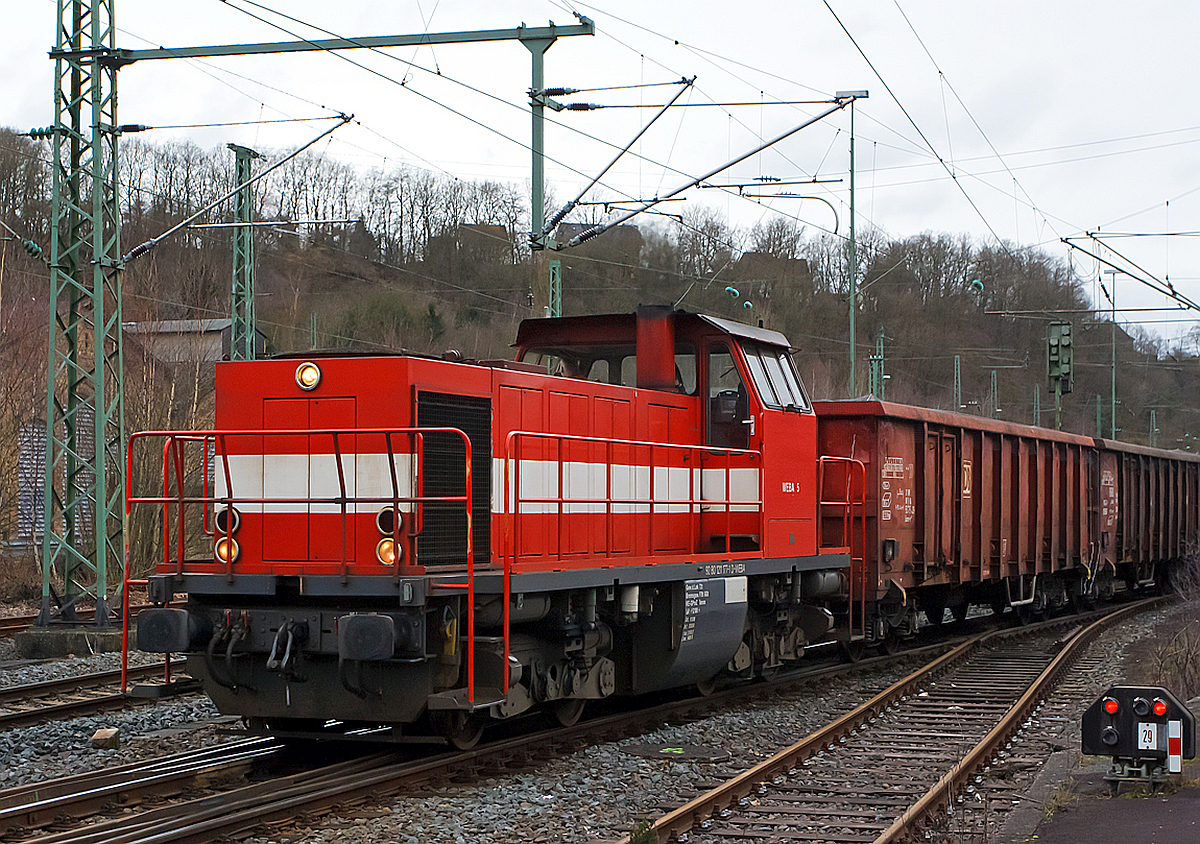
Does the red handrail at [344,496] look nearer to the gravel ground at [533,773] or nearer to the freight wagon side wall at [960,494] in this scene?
the gravel ground at [533,773]

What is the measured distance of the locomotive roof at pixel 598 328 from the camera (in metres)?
10.9

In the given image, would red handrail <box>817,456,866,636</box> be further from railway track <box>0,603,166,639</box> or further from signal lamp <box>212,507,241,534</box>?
railway track <box>0,603,166,639</box>

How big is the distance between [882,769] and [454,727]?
10.2 feet

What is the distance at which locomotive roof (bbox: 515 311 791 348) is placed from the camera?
35.9ft

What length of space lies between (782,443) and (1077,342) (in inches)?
2445

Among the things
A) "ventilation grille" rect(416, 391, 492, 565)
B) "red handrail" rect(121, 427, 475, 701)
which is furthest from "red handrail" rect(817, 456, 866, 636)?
"red handrail" rect(121, 427, 475, 701)

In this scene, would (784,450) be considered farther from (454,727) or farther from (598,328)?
(454,727)

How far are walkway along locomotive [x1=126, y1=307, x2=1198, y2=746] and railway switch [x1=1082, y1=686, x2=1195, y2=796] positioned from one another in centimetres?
354

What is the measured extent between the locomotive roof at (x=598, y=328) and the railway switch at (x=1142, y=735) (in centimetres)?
472

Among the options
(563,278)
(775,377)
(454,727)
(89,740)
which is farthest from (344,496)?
(563,278)

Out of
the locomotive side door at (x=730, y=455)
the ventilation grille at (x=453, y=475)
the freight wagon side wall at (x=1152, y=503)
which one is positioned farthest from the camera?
the freight wagon side wall at (x=1152, y=503)

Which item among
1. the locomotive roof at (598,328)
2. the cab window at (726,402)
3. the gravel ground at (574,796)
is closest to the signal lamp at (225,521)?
the gravel ground at (574,796)

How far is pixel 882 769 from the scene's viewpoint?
8711 millimetres

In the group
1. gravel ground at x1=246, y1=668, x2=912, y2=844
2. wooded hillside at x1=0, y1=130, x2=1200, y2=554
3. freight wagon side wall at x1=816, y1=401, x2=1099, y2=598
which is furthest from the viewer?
wooded hillside at x1=0, y1=130, x2=1200, y2=554
